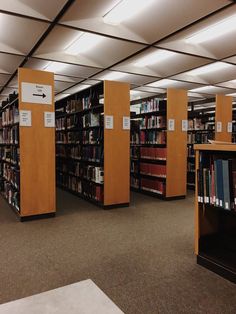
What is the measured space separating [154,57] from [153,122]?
4.51 ft

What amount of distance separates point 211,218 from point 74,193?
3.98 m

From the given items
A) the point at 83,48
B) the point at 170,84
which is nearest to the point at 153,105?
the point at 170,84

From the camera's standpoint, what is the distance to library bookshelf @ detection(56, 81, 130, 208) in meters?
4.83

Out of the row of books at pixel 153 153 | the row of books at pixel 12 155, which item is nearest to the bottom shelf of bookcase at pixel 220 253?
the row of books at pixel 153 153

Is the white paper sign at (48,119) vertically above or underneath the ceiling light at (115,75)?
underneath

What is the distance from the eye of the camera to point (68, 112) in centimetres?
637

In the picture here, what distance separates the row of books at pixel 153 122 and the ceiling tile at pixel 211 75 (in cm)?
143

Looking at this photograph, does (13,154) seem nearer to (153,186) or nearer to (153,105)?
(153,186)

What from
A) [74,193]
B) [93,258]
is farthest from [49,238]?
[74,193]

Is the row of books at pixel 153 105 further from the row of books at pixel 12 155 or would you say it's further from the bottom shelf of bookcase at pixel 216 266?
the bottom shelf of bookcase at pixel 216 266

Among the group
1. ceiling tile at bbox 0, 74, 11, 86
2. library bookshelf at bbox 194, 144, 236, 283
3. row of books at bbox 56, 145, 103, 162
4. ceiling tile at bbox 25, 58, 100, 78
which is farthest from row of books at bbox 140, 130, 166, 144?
ceiling tile at bbox 0, 74, 11, 86

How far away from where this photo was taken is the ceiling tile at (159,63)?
5.12 meters

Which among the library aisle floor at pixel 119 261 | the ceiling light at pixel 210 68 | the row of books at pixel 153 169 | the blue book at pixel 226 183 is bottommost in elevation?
the library aisle floor at pixel 119 261

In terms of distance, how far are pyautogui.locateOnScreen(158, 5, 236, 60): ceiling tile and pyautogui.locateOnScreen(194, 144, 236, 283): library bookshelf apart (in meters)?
2.08
